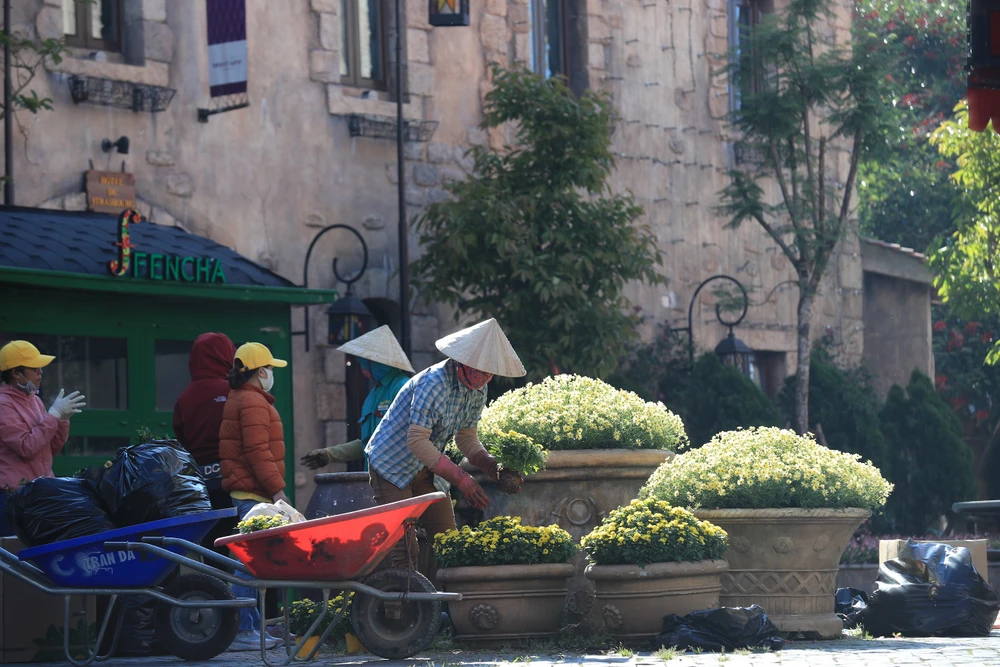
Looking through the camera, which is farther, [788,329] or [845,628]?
[788,329]

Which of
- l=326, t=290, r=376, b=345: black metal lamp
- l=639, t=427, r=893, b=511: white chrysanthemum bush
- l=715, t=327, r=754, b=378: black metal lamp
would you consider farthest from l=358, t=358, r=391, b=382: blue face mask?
l=715, t=327, r=754, b=378: black metal lamp

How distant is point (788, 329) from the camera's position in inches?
767

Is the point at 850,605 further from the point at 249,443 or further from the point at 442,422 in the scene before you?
the point at 249,443

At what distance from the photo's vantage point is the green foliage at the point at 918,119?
28438mm

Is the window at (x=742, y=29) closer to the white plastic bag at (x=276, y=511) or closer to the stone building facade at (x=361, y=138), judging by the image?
the stone building facade at (x=361, y=138)

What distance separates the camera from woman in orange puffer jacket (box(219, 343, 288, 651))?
9.36 meters

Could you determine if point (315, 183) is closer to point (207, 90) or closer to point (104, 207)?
point (207, 90)

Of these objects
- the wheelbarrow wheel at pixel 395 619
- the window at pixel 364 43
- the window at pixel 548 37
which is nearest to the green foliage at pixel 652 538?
the wheelbarrow wheel at pixel 395 619

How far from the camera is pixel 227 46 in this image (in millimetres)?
13391

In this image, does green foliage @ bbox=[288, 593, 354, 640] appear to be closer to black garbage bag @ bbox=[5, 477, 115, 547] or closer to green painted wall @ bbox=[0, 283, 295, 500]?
black garbage bag @ bbox=[5, 477, 115, 547]

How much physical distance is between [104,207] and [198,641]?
5.28m

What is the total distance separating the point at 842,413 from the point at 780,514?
9428mm

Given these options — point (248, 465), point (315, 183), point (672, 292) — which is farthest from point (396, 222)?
point (248, 465)

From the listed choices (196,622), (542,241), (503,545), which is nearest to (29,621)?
(196,622)
